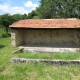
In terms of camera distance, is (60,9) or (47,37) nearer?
(47,37)

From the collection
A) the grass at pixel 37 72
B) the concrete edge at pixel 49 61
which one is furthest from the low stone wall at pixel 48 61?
the grass at pixel 37 72

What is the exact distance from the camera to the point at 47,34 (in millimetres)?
18578

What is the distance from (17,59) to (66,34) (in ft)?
26.9

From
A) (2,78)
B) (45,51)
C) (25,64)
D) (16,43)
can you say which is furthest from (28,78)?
(16,43)

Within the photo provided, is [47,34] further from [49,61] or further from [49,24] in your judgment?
[49,61]

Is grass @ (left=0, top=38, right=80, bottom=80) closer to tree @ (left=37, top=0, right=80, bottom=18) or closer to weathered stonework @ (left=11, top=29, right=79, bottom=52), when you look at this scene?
weathered stonework @ (left=11, top=29, right=79, bottom=52)

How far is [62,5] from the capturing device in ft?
102

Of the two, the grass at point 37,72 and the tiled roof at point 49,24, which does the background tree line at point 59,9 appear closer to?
the tiled roof at point 49,24

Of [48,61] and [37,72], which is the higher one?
[48,61]

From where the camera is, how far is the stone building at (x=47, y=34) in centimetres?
1723

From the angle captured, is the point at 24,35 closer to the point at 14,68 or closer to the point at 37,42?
the point at 37,42

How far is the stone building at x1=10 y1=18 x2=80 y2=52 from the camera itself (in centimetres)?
1723

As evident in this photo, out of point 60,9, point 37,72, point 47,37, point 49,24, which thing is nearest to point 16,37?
point 47,37

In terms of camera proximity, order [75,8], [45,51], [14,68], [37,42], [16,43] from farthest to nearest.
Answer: [75,8], [37,42], [16,43], [45,51], [14,68]
